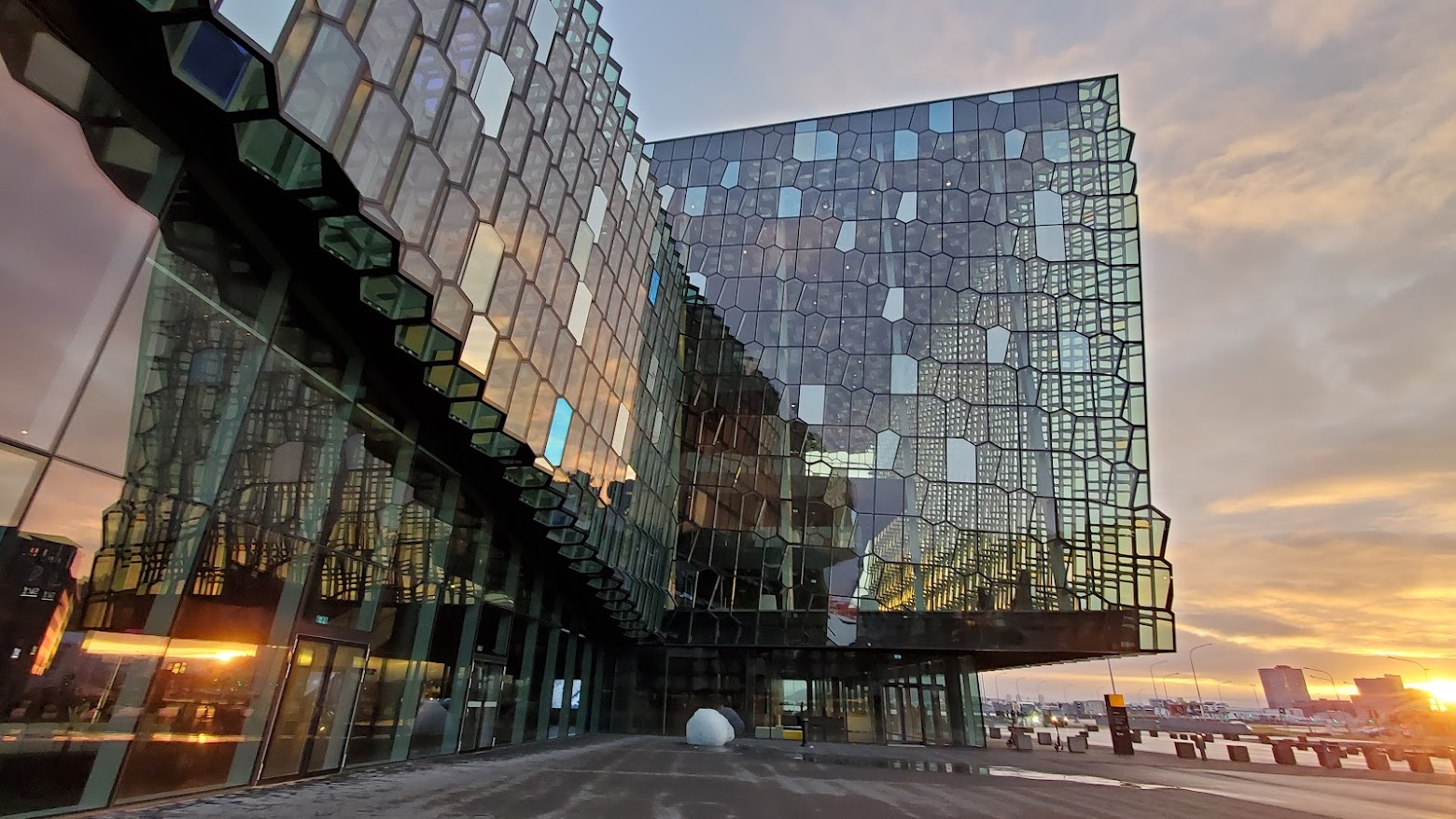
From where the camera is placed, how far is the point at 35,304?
284 inches

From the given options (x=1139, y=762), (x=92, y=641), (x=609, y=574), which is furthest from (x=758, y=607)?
(x=92, y=641)

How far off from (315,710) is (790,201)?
104 feet

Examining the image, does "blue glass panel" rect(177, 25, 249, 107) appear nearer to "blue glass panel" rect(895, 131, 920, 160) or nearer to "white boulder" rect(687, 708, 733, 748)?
"white boulder" rect(687, 708, 733, 748)

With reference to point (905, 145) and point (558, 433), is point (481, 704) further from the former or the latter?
point (905, 145)

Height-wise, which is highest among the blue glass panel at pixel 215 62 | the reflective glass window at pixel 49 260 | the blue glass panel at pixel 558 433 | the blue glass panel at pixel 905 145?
the blue glass panel at pixel 905 145

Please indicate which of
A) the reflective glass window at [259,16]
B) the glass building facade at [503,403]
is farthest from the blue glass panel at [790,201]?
the reflective glass window at [259,16]

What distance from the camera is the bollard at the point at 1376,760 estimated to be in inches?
933

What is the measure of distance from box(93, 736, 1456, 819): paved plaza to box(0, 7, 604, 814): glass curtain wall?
113 cm

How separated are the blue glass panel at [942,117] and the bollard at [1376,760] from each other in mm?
31366

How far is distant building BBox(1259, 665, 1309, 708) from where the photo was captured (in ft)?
524

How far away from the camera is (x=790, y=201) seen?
3709cm

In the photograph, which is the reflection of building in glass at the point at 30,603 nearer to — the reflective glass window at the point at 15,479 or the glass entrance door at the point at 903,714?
the reflective glass window at the point at 15,479

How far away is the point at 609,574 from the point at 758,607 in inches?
385

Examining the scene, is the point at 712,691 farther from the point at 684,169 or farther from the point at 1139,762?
the point at 684,169
